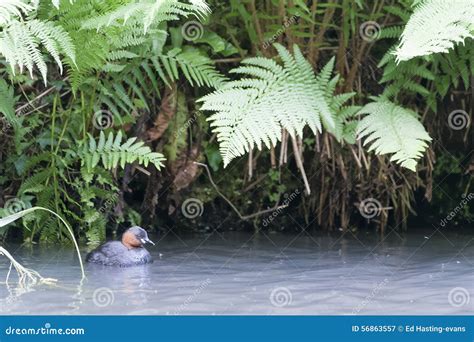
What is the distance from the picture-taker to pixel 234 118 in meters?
4.74

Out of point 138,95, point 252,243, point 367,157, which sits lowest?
point 252,243

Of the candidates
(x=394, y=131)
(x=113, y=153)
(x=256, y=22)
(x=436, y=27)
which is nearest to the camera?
(x=436, y=27)

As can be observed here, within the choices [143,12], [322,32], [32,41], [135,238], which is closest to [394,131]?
[322,32]

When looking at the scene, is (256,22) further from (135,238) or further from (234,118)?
(135,238)

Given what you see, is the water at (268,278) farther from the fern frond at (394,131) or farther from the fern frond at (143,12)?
the fern frond at (143,12)

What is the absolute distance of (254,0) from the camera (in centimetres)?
546

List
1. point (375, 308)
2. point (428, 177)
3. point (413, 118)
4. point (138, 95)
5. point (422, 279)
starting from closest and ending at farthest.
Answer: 1. point (375, 308)
2. point (422, 279)
3. point (413, 118)
4. point (138, 95)
5. point (428, 177)

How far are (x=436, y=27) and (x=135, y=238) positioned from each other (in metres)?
1.97

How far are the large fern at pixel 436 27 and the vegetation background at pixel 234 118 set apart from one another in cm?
2

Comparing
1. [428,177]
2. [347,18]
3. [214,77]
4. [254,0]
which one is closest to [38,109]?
[214,77]

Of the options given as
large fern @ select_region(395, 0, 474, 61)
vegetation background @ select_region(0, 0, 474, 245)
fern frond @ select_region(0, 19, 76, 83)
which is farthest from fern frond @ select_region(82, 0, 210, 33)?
large fern @ select_region(395, 0, 474, 61)

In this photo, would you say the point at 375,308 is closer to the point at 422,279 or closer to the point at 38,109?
the point at 422,279

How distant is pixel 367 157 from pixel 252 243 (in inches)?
33.5

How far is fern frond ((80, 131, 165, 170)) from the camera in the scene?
505 cm
